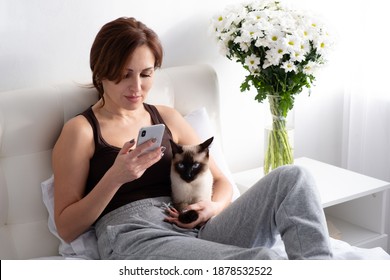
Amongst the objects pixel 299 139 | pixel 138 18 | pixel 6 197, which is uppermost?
pixel 138 18

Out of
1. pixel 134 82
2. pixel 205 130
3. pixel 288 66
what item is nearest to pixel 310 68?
pixel 288 66

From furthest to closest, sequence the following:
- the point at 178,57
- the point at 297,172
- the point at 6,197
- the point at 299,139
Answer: the point at 299,139
the point at 178,57
the point at 6,197
the point at 297,172

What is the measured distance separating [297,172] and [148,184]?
52cm

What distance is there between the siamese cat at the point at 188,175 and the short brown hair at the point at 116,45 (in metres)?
0.30

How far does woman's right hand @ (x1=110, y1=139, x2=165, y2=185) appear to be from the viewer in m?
1.99

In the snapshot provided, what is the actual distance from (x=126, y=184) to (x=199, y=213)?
9.8 inches

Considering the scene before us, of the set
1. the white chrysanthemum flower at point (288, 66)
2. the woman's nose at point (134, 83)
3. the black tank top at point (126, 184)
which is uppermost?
the woman's nose at point (134, 83)

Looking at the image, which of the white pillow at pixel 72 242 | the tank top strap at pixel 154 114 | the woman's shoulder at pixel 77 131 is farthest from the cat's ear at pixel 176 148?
the white pillow at pixel 72 242

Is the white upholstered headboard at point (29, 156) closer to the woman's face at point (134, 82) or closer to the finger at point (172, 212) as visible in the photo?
the woman's face at point (134, 82)

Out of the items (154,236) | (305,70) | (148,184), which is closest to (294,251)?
(154,236)

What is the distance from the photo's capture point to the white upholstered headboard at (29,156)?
219cm

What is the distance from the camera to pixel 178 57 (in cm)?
271
